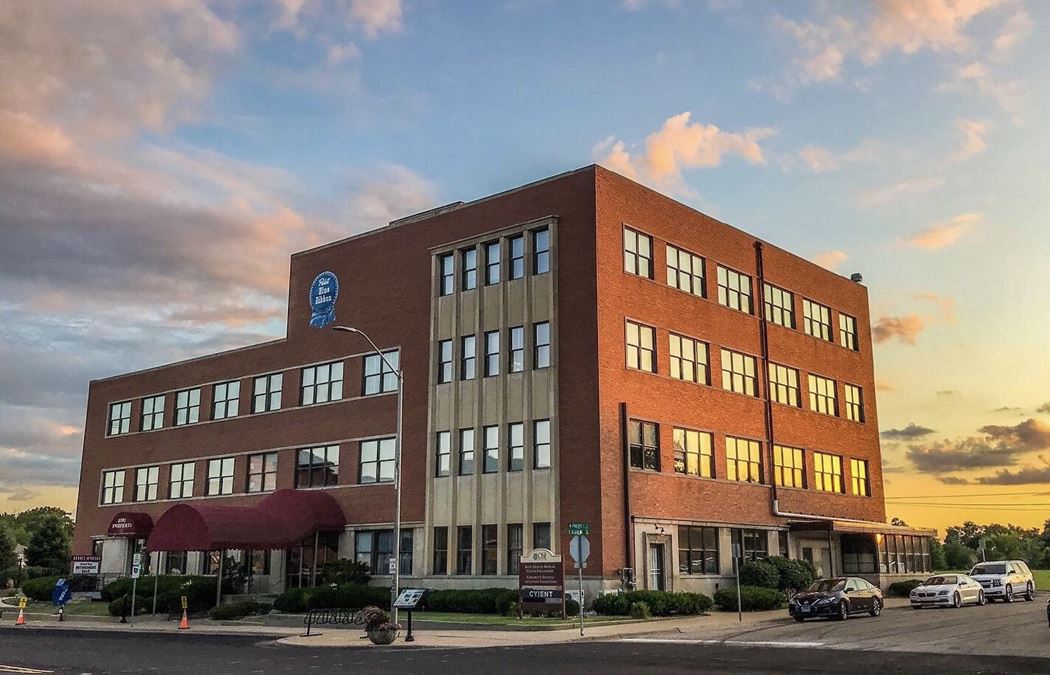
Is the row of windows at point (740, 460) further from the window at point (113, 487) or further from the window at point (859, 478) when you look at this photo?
the window at point (113, 487)

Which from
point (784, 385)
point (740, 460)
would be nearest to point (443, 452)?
point (740, 460)

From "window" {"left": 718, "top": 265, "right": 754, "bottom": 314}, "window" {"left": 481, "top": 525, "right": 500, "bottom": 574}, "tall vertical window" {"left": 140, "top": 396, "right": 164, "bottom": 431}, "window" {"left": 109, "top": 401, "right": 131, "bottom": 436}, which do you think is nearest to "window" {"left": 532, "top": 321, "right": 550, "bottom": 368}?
"window" {"left": 481, "top": 525, "right": 500, "bottom": 574}

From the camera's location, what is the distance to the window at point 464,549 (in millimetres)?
43062

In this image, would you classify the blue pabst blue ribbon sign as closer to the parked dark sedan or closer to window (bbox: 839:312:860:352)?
the parked dark sedan

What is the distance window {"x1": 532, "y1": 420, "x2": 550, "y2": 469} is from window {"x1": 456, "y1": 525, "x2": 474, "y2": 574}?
4578mm

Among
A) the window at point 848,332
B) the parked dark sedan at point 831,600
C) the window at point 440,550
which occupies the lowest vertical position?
the parked dark sedan at point 831,600

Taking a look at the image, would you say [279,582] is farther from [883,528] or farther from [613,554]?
[883,528]

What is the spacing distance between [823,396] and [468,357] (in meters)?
23.1

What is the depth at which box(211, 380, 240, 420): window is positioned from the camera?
57750mm

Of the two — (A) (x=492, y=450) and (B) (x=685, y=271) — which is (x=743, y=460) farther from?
(A) (x=492, y=450)

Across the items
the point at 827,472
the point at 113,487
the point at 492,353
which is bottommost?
the point at 113,487

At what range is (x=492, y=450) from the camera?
143ft

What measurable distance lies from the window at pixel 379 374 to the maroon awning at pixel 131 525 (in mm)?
18394

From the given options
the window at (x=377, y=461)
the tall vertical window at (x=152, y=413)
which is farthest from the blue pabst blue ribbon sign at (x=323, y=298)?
the tall vertical window at (x=152, y=413)
